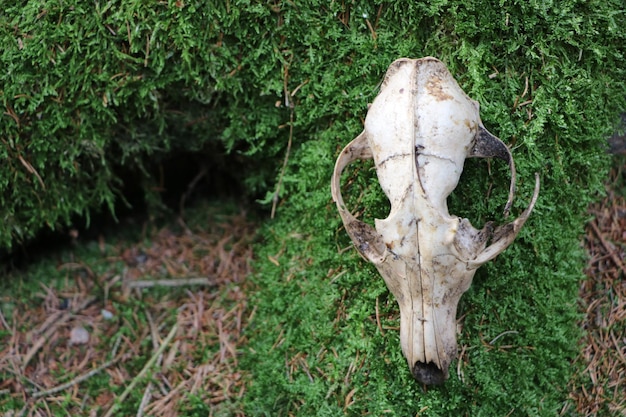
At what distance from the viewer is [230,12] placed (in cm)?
324

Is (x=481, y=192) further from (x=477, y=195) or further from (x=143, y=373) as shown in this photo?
(x=143, y=373)

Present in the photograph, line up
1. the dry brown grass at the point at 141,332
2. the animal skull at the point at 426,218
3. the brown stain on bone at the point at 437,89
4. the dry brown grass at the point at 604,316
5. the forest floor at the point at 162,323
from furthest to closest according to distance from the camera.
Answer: the dry brown grass at the point at 141,332 → the forest floor at the point at 162,323 → the dry brown grass at the point at 604,316 → the brown stain on bone at the point at 437,89 → the animal skull at the point at 426,218

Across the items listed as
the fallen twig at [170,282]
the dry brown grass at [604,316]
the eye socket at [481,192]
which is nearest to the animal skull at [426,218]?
the eye socket at [481,192]

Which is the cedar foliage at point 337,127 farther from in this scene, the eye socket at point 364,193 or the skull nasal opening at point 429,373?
the skull nasal opening at point 429,373

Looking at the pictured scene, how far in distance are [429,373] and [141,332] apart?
1.79 m

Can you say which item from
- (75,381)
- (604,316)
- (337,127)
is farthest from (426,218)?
(75,381)

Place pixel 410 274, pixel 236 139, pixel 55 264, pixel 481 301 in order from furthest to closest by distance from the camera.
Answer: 1. pixel 55 264
2. pixel 236 139
3. pixel 481 301
4. pixel 410 274

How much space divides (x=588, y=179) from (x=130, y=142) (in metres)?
2.49

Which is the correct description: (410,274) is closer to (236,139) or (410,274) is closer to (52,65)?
(236,139)

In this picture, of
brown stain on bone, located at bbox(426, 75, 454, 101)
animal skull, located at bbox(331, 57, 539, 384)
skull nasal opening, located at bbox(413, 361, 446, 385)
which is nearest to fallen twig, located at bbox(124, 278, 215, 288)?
animal skull, located at bbox(331, 57, 539, 384)

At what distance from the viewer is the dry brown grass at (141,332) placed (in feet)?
11.4

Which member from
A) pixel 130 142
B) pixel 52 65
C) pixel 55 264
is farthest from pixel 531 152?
pixel 55 264

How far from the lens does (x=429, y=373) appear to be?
2.79m

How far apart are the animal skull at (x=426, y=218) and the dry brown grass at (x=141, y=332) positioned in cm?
122
